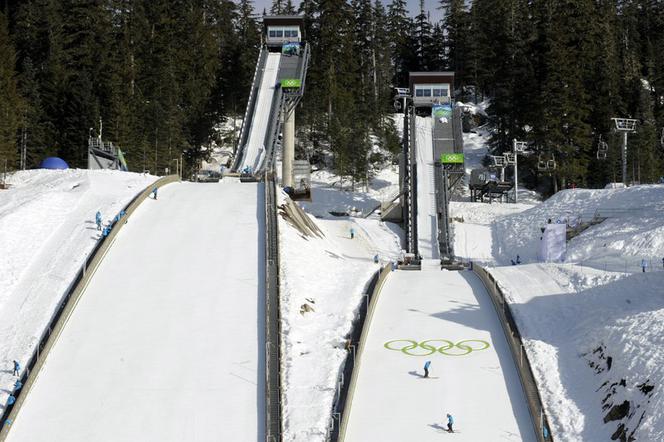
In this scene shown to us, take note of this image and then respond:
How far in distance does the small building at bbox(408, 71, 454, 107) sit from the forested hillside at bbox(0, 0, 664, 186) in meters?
4.80

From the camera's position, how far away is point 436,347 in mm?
23953

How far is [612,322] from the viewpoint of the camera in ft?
76.1

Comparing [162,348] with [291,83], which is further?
[291,83]

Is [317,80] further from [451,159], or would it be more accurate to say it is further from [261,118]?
[451,159]

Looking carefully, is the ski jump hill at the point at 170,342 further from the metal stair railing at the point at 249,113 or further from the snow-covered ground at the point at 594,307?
the metal stair railing at the point at 249,113

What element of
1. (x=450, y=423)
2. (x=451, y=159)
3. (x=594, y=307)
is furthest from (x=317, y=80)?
(x=450, y=423)

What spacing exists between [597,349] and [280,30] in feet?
138

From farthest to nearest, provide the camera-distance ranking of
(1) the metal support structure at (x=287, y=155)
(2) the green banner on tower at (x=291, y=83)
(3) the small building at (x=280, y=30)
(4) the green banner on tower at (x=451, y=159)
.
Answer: (3) the small building at (x=280, y=30)
(2) the green banner on tower at (x=291, y=83)
(1) the metal support structure at (x=287, y=155)
(4) the green banner on tower at (x=451, y=159)

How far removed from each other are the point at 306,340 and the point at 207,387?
14.4ft

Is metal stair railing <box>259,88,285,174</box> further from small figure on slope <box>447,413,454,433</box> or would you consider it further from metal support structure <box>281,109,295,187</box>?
small figure on slope <box>447,413,454,433</box>

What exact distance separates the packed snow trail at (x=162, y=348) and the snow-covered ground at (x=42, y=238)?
1000mm

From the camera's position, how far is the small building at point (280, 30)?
5931 cm

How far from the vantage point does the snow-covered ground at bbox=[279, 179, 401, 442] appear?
67.3ft

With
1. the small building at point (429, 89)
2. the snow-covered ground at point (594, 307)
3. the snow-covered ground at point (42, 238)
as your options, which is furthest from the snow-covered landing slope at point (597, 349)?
the small building at point (429, 89)
